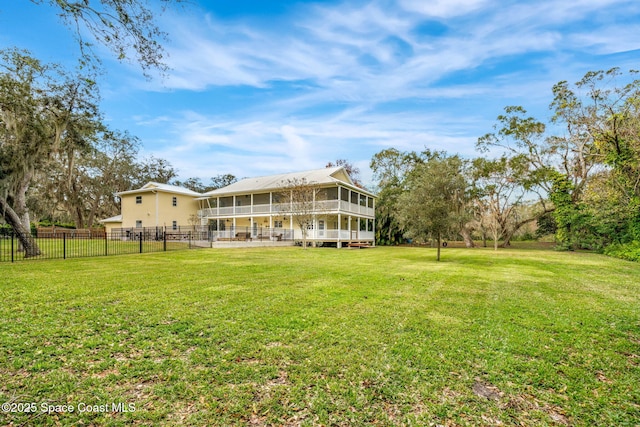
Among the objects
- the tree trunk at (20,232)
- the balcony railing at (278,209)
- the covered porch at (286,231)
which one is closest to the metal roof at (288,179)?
the balcony railing at (278,209)

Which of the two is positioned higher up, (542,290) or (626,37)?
(626,37)

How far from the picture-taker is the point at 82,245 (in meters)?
16.5

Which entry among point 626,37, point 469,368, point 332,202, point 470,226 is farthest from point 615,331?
point 470,226

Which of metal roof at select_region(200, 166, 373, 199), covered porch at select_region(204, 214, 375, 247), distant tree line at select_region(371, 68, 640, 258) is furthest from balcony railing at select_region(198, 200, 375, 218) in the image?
distant tree line at select_region(371, 68, 640, 258)

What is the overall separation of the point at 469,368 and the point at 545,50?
1560 cm

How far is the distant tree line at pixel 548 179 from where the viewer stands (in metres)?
14.5

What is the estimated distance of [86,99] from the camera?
1293 cm

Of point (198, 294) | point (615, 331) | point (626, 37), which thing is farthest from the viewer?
point (626, 37)

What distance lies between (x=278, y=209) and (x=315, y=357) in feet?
69.6

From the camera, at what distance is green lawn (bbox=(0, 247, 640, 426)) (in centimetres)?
245

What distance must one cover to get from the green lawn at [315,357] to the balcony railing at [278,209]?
16.4m

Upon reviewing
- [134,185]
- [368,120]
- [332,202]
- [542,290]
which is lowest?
[542,290]

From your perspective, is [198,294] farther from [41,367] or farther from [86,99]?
[86,99]

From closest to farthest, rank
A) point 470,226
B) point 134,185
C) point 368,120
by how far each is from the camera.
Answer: point 368,120 → point 470,226 → point 134,185
